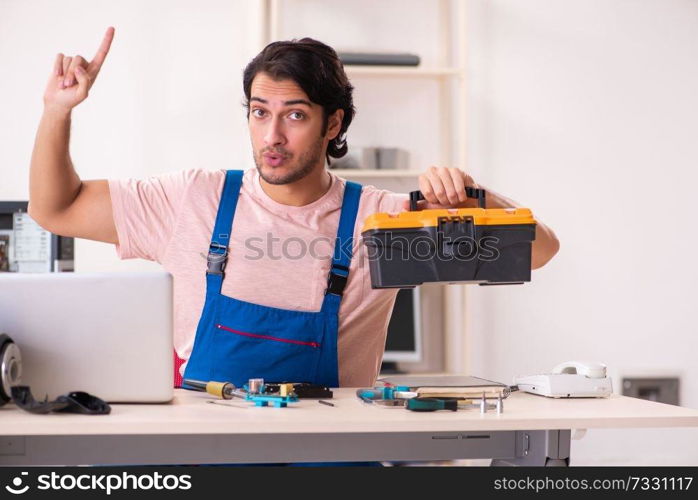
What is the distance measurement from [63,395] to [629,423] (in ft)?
2.93

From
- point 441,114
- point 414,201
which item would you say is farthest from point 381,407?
point 441,114

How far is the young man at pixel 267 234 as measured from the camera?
2.00 metres

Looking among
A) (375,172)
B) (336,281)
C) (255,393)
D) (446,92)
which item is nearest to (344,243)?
(336,281)

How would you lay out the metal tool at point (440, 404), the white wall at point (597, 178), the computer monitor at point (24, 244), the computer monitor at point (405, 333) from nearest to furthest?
the metal tool at point (440, 404) < the computer monitor at point (24, 244) < the computer monitor at point (405, 333) < the white wall at point (597, 178)

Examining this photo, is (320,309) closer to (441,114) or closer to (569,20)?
(441,114)

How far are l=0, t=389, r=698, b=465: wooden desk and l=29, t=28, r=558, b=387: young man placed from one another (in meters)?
0.47

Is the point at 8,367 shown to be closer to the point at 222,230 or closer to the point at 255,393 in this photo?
the point at 255,393

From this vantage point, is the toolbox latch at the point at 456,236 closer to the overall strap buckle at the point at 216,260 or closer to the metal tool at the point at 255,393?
the metal tool at the point at 255,393

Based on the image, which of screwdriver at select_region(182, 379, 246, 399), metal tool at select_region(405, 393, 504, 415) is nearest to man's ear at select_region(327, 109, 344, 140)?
screwdriver at select_region(182, 379, 246, 399)

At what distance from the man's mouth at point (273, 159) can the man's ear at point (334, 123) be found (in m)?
0.23

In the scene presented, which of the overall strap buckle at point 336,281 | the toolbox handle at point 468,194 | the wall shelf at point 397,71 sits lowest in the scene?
the overall strap buckle at point 336,281

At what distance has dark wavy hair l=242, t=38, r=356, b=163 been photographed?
7.10 ft

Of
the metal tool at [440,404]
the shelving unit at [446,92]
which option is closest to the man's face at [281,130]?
the metal tool at [440,404]

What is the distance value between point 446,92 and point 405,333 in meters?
1.02
